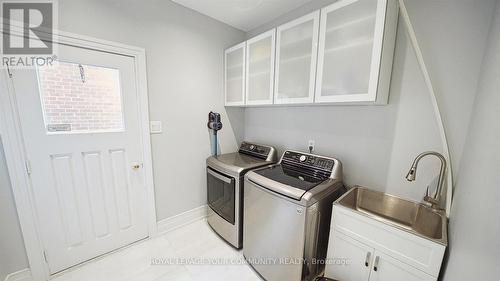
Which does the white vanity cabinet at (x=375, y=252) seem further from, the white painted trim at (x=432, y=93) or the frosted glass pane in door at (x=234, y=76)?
the frosted glass pane in door at (x=234, y=76)

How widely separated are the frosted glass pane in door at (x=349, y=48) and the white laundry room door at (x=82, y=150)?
180 centimetres

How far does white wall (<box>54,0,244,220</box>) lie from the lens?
5.11ft

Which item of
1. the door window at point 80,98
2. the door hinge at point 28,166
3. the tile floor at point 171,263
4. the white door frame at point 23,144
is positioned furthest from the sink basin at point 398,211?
the door hinge at point 28,166

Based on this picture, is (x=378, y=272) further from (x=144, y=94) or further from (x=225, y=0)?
(x=225, y=0)

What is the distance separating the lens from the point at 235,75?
7.24 feet

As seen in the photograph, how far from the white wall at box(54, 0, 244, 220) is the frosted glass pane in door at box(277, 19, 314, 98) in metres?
0.97

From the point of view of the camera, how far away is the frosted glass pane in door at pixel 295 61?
4.93 ft

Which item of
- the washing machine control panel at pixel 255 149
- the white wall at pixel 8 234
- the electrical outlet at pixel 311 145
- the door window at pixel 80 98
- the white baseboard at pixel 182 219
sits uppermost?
the door window at pixel 80 98

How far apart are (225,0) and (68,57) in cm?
149

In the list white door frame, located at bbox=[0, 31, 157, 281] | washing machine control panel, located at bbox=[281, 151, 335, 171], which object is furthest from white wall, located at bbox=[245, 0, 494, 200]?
white door frame, located at bbox=[0, 31, 157, 281]

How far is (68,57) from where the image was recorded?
4.66 ft

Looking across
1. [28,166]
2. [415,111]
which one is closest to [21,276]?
[28,166]

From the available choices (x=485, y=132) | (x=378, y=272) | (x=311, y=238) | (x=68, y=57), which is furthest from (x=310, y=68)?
(x=68, y=57)

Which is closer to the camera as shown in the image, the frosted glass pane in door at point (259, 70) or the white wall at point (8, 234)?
the white wall at point (8, 234)
